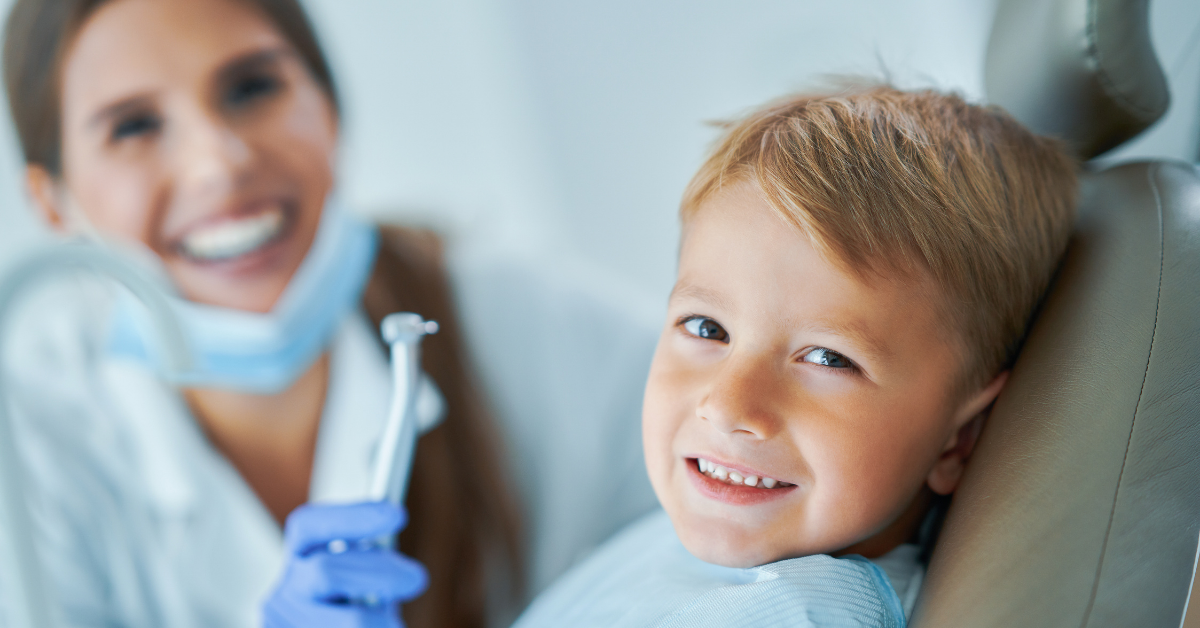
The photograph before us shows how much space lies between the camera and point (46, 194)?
110cm

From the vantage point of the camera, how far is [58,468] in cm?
106

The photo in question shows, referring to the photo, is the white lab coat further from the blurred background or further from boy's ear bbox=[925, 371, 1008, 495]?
boy's ear bbox=[925, 371, 1008, 495]

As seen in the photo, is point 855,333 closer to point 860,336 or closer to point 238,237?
point 860,336

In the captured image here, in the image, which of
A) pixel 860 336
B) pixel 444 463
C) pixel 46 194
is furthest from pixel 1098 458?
pixel 46 194

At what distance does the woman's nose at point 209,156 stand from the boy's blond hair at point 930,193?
31.9 inches

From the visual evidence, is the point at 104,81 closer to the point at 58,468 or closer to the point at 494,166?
the point at 58,468

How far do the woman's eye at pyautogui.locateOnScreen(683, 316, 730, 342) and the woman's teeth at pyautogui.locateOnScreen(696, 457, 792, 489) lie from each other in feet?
0.35

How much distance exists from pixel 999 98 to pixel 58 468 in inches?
52.0

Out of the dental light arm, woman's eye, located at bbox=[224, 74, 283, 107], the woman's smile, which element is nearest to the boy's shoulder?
the dental light arm

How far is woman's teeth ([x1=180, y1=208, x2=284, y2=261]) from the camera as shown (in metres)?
1.14

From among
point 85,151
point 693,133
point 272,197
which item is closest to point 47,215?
point 85,151

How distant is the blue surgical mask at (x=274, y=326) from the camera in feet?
3.61

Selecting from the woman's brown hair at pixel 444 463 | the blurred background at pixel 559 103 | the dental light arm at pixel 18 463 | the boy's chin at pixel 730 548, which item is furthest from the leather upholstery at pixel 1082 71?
the woman's brown hair at pixel 444 463

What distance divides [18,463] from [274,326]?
744 mm
